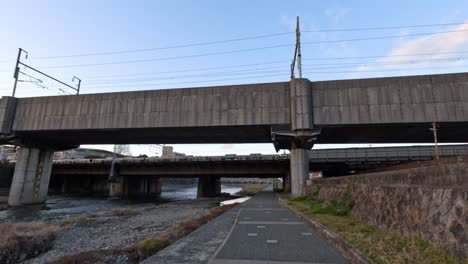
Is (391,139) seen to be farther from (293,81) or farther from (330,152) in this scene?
(293,81)

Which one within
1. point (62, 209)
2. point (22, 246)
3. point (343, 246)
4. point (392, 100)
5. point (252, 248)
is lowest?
point (62, 209)

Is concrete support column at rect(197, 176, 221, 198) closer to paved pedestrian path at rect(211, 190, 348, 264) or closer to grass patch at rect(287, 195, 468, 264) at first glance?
paved pedestrian path at rect(211, 190, 348, 264)

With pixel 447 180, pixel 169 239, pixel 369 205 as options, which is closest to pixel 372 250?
pixel 447 180

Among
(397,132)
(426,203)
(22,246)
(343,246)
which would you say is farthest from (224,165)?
(426,203)

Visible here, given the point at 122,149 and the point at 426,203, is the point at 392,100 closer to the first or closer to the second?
the point at 426,203

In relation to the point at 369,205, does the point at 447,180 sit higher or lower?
higher

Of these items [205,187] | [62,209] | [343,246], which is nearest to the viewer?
[343,246]

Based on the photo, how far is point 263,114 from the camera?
→ 88.6ft

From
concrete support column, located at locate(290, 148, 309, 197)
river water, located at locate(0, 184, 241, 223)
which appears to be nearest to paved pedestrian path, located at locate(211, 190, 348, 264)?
concrete support column, located at locate(290, 148, 309, 197)

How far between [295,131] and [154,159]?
3617 centimetres

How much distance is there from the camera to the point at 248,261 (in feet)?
20.5

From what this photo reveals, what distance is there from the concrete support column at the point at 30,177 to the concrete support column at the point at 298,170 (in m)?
35.1

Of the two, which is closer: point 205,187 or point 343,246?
point 343,246

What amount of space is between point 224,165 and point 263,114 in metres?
27.5
